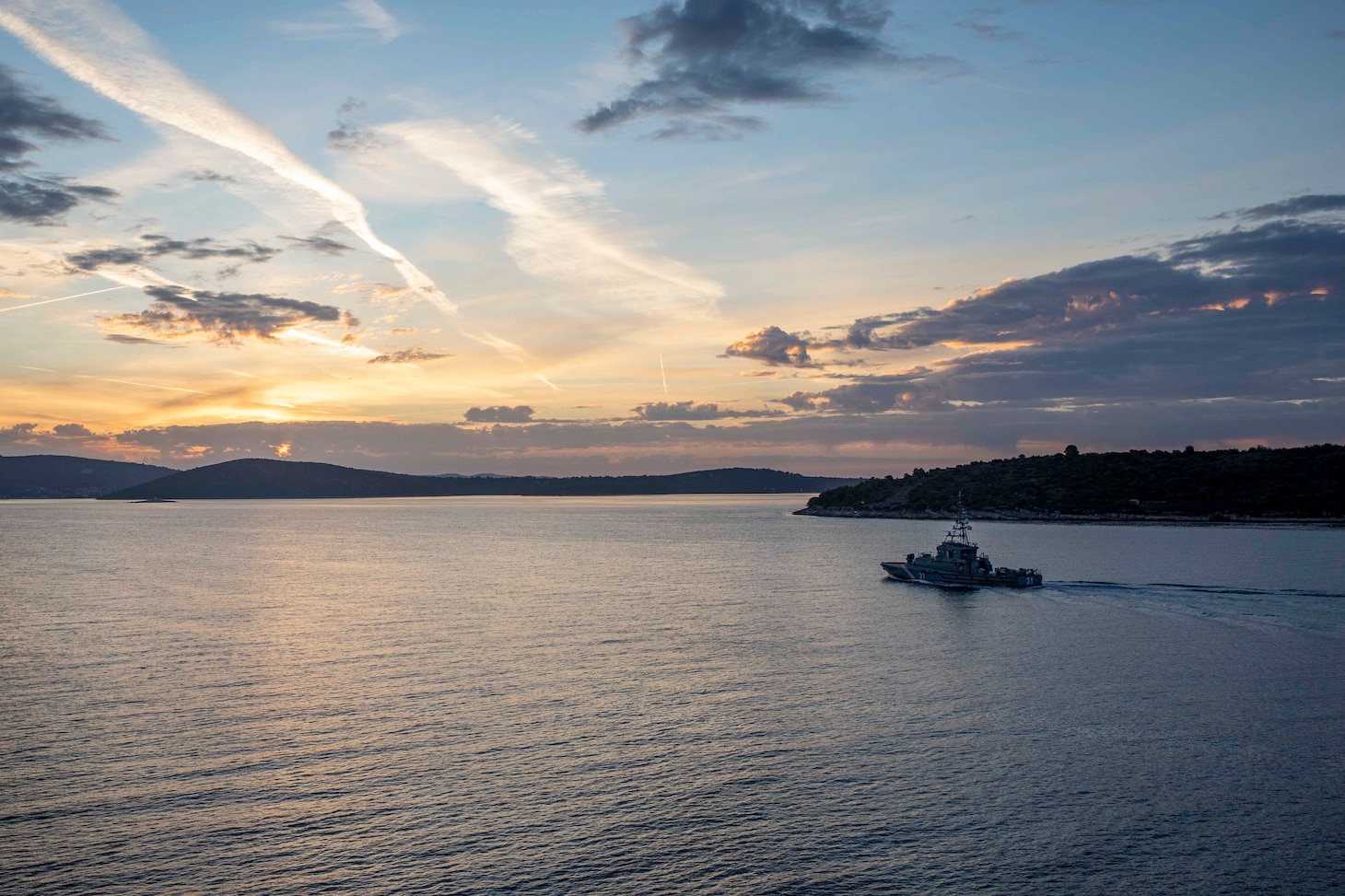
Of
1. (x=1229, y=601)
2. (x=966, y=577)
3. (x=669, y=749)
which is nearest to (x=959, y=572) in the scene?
(x=966, y=577)

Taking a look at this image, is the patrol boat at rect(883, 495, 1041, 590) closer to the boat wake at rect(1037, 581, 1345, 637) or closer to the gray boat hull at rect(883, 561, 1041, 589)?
the gray boat hull at rect(883, 561, 1041, 589)

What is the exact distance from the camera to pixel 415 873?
27969mm

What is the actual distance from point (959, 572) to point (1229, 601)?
105 feet

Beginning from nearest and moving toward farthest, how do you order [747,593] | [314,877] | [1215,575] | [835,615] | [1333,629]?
1. [314,877]
2. [1333,629]
3. [835,615]
4. [747,593]
5. [1215,575]

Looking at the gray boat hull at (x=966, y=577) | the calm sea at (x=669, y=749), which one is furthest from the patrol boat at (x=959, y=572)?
the calm sea at (x=669, y=749)

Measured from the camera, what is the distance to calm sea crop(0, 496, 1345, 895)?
28812mm

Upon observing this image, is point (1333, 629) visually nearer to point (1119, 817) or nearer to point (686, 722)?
point (1119, 817)

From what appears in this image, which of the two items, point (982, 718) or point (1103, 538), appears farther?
point (1103, 538)

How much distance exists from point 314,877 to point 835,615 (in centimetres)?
→ 6463

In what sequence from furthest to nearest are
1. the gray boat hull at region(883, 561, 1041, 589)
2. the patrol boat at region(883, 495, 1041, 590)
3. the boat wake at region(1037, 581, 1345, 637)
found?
the patrol boat at region(883, 495, 1041, 590)
the gray boat hull at region(883, 561, 1041, 589)
the boat wake at region(1037, 581, 1345, 637)

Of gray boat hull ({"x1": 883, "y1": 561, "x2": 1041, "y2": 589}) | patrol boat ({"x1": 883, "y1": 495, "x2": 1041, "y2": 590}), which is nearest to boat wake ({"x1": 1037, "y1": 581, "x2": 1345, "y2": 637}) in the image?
gray boat hull ({"x1": 883, "y1": 561, "x2": 1041, "y2": 589})

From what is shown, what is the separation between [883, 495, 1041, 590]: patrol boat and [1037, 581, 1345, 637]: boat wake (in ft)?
11.6

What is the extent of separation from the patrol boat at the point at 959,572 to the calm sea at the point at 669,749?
911 inches

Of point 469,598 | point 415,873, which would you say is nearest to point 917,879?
point 415,873
